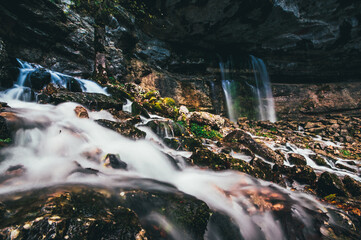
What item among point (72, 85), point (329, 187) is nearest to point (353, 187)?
point (329, 187)

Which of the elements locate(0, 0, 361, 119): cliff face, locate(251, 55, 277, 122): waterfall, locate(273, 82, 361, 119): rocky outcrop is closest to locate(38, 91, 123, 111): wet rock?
locate(0, 0, 361, 119): cliff face

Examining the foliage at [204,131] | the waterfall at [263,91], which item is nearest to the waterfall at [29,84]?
the foliage at [204,131]

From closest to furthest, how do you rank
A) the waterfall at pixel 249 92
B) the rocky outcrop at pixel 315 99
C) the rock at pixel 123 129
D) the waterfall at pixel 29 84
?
the rock at pixel 123 129 → the waterfall at pixel 29 84 → the rocky outcrop at pixel 315 99 → the waterfall at pixel 249 92

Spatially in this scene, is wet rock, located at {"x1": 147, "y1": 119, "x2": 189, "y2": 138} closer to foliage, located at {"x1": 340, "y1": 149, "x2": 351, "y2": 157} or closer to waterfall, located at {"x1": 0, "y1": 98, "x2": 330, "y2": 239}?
waterfall, located at {"x1": 0, "y1": 98, "x2": 330, "y2": 239}

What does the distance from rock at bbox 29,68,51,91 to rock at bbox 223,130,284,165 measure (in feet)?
25.5

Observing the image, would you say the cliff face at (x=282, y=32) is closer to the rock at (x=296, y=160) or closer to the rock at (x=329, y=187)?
the rock at (x=296, y=160)

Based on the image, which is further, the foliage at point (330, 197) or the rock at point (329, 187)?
the rock at point (329, 187)

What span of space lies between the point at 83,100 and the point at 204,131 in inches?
200

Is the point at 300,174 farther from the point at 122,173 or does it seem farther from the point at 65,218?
the point at 65,218

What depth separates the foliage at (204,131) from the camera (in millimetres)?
7194

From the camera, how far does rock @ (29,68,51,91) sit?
6227mm

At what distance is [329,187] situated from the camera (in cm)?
345

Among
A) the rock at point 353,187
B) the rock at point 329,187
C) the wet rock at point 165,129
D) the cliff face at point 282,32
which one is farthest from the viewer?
the cliff face at point 282,32

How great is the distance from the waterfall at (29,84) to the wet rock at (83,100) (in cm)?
64
